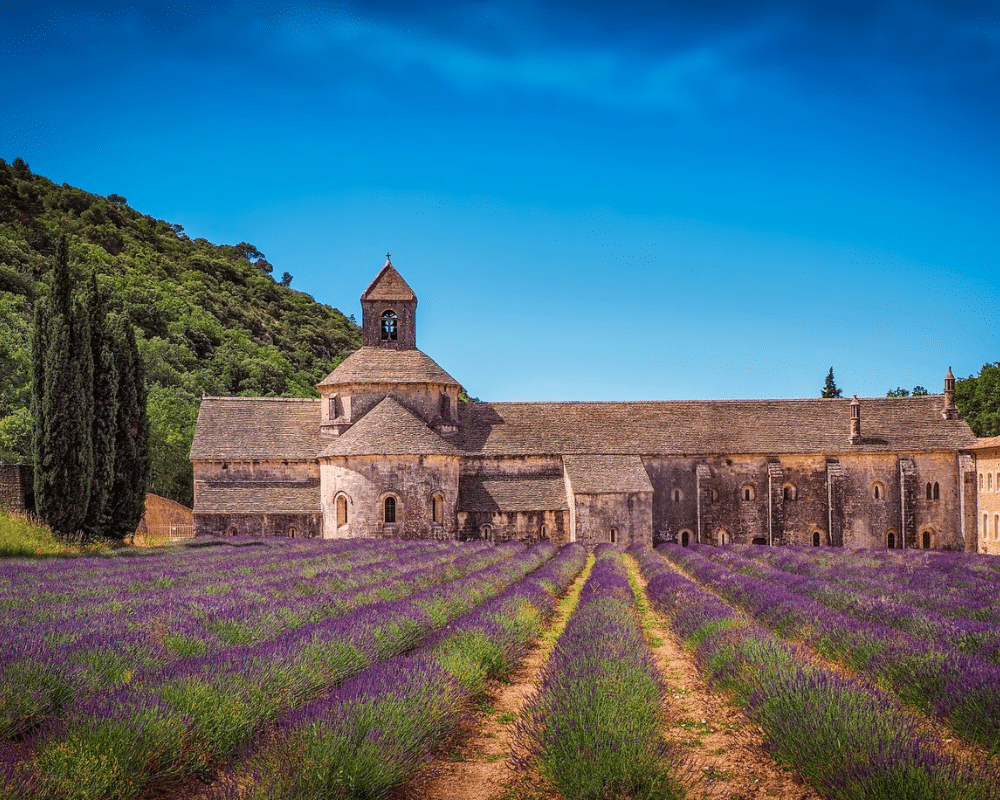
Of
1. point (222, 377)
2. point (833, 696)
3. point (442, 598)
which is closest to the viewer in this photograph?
point (833, 696)

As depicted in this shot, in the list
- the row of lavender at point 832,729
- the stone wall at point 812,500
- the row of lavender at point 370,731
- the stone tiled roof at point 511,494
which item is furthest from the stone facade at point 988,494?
the row of lavender at point 370,731

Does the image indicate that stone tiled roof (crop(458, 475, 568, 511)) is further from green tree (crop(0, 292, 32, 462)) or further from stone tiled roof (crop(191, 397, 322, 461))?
green tree (crop(0, 292, 32, 462))

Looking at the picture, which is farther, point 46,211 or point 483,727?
point 46,211

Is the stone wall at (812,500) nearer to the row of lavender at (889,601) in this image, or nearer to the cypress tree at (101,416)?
the row of lavender at (889,601)

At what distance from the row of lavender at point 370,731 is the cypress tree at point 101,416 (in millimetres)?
22382

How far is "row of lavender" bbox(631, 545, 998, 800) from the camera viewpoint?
559cm

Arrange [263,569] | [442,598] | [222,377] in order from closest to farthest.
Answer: [442,598] → [263,569] → [222,377]

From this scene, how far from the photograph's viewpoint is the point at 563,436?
146 ft

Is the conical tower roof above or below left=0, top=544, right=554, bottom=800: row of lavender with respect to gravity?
above

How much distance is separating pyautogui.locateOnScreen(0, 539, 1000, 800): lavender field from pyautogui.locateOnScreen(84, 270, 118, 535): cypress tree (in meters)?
12.6

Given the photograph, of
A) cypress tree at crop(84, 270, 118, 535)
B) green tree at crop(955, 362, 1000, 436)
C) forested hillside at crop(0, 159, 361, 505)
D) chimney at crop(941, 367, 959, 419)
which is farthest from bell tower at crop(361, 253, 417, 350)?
green tree at crop(955, 362, 1000, 436)

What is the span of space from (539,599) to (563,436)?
2747 centimetres

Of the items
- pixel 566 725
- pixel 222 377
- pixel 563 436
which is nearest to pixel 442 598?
pixel 566 725

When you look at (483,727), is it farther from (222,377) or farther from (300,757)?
(222,377)
